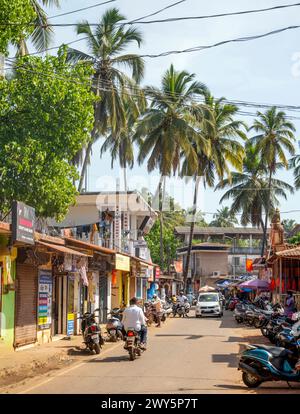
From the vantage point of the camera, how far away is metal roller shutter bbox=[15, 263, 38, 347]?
1816 centimetres

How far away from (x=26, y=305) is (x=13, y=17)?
8.53 m

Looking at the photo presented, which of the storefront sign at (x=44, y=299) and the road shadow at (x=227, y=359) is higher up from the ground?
the storefront sign at (x=44, y=299)

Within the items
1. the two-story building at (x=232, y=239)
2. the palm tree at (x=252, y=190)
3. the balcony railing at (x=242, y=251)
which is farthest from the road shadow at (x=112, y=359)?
the balcony railing at (x=242, y=251)

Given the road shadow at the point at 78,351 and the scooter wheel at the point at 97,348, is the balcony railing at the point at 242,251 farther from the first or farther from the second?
the scooter wheel at the point at 97,348

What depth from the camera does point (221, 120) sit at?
5106 cm

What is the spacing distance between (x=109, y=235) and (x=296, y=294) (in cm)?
1284

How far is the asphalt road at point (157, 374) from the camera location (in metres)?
11.1

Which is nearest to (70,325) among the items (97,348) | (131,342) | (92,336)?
(97,348)

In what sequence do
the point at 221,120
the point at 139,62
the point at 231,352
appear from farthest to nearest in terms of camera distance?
the point at 221,120, the point at 139,62, the point at 231,352

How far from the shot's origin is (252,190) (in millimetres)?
59875

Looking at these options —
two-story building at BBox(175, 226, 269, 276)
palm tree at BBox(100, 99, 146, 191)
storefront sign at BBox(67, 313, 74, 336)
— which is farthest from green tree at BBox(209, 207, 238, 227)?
storefront sign at BBox(67, 313, 74, 336)

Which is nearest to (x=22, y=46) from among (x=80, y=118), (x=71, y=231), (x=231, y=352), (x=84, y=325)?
(x=80, y=118)

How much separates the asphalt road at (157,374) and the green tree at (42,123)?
658 cm
